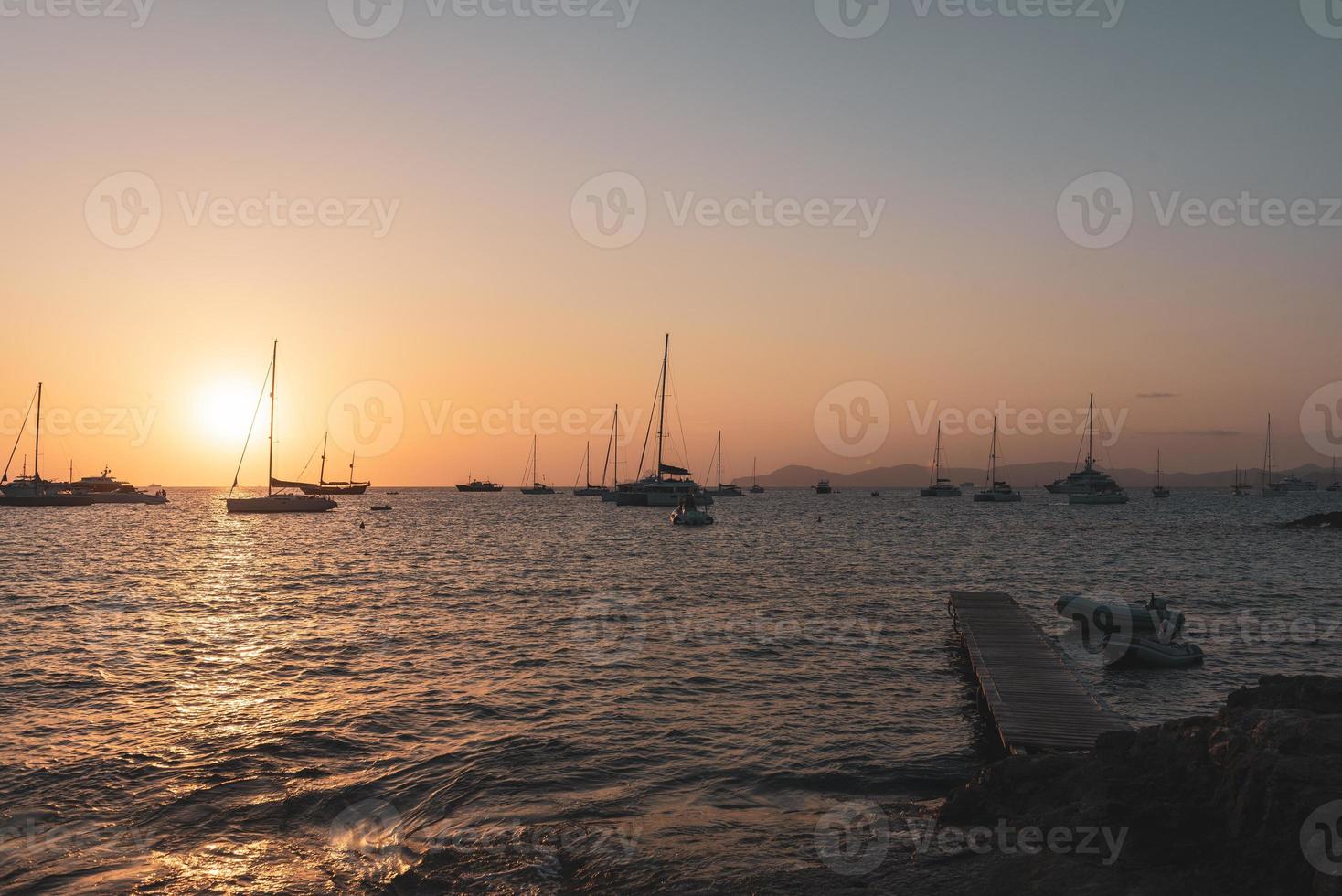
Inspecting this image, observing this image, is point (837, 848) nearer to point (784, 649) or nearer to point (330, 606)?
point (784, 649)

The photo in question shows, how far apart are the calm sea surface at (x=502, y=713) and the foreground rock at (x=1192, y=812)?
244 cm

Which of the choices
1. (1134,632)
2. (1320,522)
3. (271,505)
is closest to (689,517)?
(271,505)

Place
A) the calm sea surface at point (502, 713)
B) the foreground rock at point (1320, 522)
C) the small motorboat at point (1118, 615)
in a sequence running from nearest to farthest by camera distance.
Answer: the calm sea surface at point (502, 713) < the small motorboat at point (1118, 615) < the foreground rock at point (1320, 522)

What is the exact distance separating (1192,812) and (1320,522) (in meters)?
113

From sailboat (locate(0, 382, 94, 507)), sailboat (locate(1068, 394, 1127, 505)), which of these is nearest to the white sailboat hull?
sailboat (locate(0, 382, 94, 507))

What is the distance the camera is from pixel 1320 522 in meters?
97.8

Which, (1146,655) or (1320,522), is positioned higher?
(1320,522)

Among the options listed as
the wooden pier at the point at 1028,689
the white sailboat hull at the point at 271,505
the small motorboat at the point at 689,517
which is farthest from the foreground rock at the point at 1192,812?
the white sailboat hull at the point at 271,505

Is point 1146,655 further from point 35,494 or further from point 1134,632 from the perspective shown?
point 35,494

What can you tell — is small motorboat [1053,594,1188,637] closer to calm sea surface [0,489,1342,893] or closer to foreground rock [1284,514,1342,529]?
calm sea surface [0,489,1342,893]

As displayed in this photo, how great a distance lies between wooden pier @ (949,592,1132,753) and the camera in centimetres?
1509

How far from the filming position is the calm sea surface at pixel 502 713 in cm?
1167

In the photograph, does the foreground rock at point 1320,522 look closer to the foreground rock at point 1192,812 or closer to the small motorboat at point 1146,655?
the small motorboat at point 1146,655

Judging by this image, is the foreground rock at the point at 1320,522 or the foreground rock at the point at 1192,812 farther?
the foreground rock at the point at 1320,522
